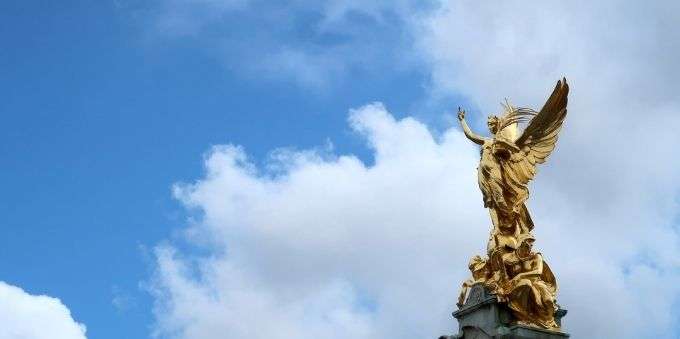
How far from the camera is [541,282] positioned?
21.0m

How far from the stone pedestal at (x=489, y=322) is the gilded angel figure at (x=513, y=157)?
135 cm

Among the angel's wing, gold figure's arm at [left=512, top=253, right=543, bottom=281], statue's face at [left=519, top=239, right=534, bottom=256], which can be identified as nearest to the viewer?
gold figure's arm at [left=512, top=253, right=543, bottom=281]

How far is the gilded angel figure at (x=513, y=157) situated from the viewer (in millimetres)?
22188

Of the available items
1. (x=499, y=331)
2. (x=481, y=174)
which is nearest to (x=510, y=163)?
(x=481, y=174)

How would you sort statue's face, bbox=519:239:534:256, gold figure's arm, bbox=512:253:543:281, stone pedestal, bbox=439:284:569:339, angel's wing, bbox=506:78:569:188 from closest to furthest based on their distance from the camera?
stone pedestal, bbox=439:284:569:339
gold figure's arm, bbox=512:253:543:281
statue's face, bbox=519:239:534:256
angel's wing, bbox=506:78:569:188

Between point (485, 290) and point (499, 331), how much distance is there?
1158 mm

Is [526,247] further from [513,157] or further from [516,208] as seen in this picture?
[513,157]

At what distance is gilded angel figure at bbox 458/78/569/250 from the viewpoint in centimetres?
2219

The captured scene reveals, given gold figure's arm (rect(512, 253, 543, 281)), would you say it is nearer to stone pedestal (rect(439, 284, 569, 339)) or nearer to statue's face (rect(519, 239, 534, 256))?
A: statue's face (rect(519, 239, 534, 256))

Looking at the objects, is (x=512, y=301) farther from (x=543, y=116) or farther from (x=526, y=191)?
(x=543, y=116)

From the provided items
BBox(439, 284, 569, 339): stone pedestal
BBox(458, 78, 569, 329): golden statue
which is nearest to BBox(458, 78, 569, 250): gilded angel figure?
BBox(458, 78, 569, 329): golden statue

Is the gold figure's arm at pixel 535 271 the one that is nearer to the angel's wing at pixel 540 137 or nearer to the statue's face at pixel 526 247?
the statue's face at pixel 526 247

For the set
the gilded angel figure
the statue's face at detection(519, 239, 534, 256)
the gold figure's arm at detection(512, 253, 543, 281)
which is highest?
the gilded angel figure

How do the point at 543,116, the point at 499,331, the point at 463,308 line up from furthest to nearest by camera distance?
the point at 543,116
the point at 463,308
the point at 499,331
